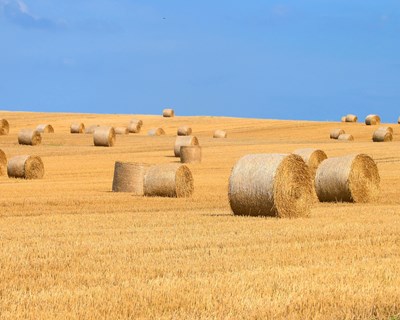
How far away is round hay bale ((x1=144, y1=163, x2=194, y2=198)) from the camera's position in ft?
66.9

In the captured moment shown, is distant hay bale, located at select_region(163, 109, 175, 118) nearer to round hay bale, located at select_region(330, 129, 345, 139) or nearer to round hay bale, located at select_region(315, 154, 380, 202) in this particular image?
round hay bale, located at select_region(330, 129, 345, 139)

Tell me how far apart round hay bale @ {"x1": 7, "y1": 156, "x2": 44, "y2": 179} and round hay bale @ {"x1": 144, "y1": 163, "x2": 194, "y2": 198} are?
22.3 feet

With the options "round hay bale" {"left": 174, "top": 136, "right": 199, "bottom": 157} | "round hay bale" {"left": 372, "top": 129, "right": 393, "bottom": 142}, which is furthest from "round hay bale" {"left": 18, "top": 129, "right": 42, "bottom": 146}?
"round hay bale" {"left": 372, "top": 129, "right": 393, "bottom": 142}

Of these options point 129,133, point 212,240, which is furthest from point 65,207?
point 129,133

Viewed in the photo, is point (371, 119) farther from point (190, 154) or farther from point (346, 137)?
point (190, 154)

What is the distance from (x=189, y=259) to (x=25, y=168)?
57.9ft

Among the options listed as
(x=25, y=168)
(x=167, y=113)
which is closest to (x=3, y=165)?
(x=25, y=168)

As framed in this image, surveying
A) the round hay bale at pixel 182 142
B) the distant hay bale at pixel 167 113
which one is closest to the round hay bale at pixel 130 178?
the round hay bale at pixel 182 142

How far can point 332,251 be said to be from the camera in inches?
403

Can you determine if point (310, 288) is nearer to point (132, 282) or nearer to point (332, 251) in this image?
point (132, 282)

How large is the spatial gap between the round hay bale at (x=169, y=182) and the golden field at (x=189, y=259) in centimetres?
43

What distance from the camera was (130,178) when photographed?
2202cm

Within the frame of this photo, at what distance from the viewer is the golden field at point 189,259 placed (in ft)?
23.0

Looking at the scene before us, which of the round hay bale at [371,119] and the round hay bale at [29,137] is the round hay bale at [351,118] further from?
the round hay bale at [29,137]
